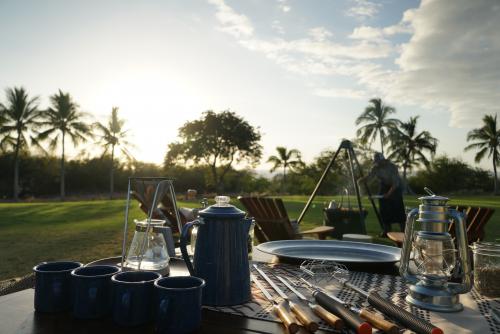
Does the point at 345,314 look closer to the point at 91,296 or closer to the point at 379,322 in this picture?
the point at 379,322

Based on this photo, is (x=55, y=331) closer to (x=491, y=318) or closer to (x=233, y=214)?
(x=233, y=214)

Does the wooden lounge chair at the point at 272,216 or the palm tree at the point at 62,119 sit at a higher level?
the palm tree at the point at 62,119

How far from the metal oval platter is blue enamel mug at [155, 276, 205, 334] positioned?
90cm

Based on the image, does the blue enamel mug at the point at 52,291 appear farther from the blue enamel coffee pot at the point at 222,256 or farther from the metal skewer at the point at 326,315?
the metal skewer at the point at 326,315

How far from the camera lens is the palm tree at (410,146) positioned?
4606cm

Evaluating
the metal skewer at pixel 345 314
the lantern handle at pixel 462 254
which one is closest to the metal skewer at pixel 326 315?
the metal skewer at pixel 345 314

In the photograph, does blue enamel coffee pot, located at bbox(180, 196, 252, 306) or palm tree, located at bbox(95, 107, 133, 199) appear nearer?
blue enamel coffee pot, located at bbox(180, 196, 252, 306)

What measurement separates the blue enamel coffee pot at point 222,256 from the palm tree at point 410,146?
155ft

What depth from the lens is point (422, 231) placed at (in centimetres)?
129

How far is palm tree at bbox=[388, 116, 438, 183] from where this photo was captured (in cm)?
4606

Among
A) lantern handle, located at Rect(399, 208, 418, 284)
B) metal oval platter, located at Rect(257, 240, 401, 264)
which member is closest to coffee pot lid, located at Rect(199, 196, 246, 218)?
lantern handle, located at Rect(399, 208, 418, 284)

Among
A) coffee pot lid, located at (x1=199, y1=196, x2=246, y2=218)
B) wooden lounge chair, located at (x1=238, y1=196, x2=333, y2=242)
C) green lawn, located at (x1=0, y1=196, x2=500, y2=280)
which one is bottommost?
green lawn, located at (x1=0, y1=196, x2=500, y2=280)

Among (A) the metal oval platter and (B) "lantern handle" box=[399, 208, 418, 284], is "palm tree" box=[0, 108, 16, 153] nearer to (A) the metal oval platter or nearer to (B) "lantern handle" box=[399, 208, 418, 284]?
(A) the metal oval platter

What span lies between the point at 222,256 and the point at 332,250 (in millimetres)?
1035
